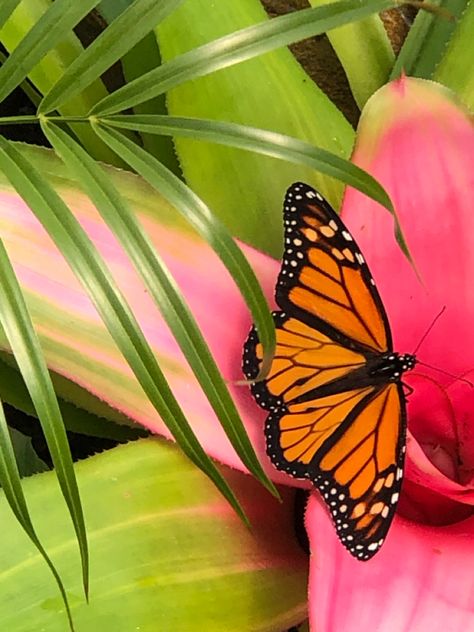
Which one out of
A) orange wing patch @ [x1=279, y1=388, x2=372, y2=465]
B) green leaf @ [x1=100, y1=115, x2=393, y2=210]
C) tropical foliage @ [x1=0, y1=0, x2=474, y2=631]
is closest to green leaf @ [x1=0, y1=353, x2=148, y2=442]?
tropical foliage @ [x1=0, y1=0, x2=474, y2=631]

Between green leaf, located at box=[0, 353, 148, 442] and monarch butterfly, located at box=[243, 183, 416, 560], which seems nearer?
monarch butterfly, located at box=[243, 183, 416, 560]

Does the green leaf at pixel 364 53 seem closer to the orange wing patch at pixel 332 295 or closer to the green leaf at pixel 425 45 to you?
the green leaf at pixel 425 45

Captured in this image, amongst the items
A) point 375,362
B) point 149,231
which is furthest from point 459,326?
point 149,231

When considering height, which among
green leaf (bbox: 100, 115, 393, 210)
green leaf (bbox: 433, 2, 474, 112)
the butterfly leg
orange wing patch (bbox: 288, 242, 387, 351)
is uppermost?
green leaf (bbox: 433, 2, 474, 112)

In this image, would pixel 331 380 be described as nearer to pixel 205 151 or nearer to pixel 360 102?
pixel 205 151

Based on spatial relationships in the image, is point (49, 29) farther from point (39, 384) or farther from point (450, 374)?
point (450, 374)

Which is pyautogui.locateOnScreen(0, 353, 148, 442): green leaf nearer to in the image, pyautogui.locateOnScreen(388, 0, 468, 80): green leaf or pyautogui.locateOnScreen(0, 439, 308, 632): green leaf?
pyautogui.locateOnScreen(0, 439, 308, 632): green leaf

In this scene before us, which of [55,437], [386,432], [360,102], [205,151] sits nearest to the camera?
[55,437]
